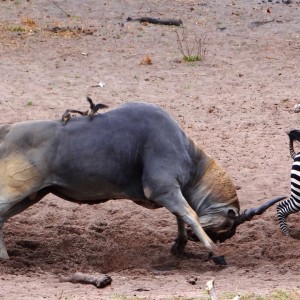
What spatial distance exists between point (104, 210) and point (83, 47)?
7733 mm

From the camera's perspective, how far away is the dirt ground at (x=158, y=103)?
344 inches

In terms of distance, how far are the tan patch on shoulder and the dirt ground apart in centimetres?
68

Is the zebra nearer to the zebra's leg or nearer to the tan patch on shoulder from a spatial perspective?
the zebra's leg

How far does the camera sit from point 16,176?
29.6ft

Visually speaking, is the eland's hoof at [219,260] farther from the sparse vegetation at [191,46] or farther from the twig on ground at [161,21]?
the twig on ground at [161,21]

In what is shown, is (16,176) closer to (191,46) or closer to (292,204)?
(292,204)

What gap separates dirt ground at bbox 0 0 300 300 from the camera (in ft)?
28.7

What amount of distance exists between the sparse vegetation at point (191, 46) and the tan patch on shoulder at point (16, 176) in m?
8.72


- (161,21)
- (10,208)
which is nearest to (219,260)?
(10,208)

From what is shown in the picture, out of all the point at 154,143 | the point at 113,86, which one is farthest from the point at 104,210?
the point at 113,86

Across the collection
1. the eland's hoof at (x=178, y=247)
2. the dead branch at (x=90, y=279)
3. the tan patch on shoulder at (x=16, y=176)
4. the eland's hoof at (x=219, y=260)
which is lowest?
the eland's hoof at (x=178, y=247)

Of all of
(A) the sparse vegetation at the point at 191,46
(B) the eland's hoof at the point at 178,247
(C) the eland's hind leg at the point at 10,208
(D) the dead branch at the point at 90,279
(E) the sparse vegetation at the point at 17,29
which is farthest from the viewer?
(E) the sparse vegetation at the point at 17,29

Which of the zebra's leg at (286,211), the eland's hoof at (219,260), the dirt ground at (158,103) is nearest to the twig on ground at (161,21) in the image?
the dirt ground at (158,103)

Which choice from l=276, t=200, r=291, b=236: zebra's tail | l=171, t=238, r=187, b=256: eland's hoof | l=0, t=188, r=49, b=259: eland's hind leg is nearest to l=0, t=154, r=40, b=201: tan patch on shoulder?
l=0, t=188, r=49, b=259: eland's hind leg
